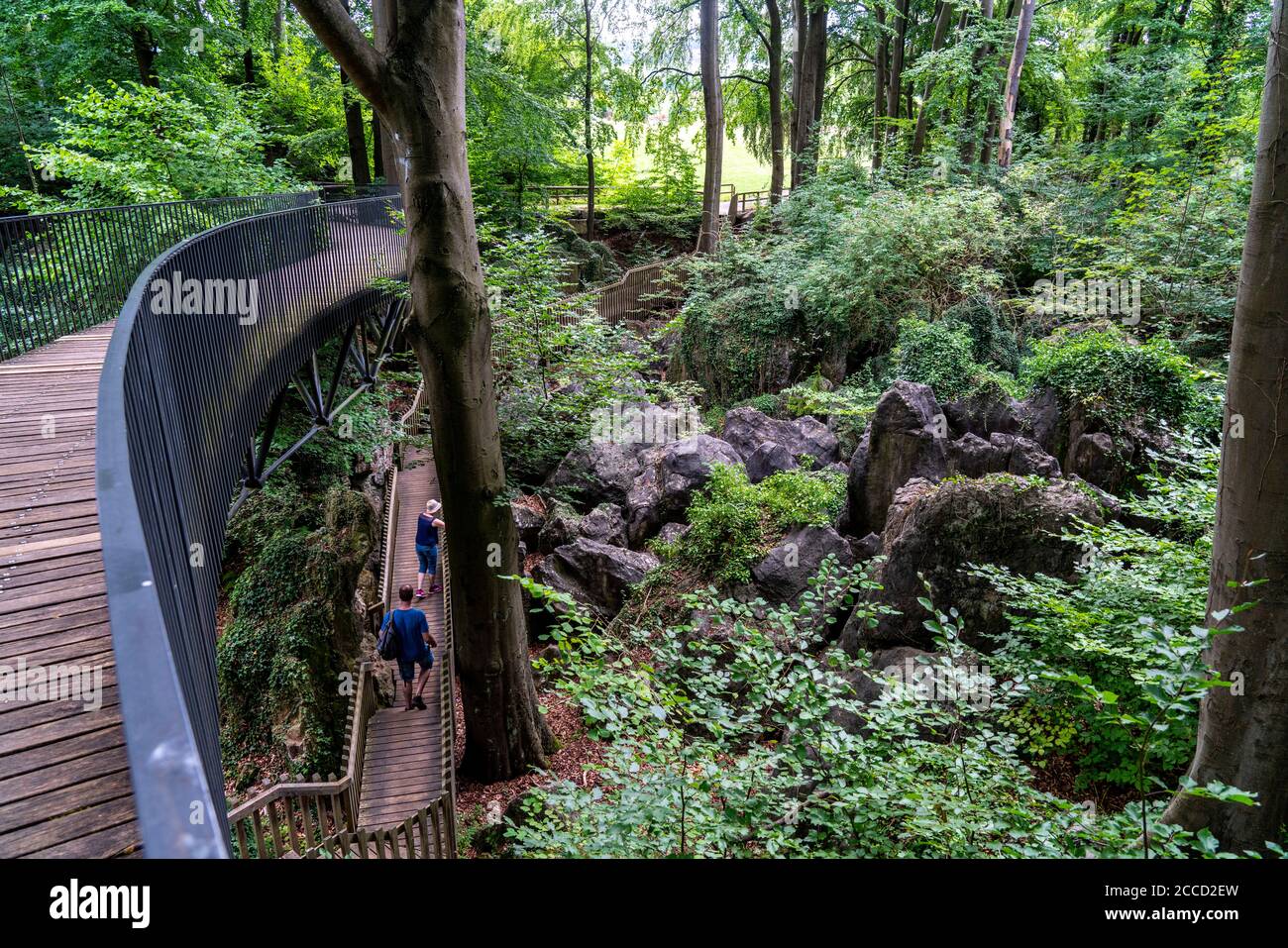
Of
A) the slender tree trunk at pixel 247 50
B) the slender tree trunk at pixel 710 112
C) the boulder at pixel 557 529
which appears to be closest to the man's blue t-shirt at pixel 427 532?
the boulder at pixel 557 529

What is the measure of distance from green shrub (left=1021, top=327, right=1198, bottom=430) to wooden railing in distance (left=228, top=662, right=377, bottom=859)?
36.5 ft

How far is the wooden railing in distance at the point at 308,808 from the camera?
6.08m

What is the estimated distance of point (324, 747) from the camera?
9.32m

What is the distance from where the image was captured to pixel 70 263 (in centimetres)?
795

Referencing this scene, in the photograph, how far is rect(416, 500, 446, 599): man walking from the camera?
Answer: 1240 centimetres

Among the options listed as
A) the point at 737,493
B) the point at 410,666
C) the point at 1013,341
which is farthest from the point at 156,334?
the point at 1013,341

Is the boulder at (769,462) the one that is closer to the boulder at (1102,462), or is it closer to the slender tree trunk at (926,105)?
the boulder at (1102,462)

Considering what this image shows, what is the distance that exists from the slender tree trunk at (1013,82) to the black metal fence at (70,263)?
1870cm

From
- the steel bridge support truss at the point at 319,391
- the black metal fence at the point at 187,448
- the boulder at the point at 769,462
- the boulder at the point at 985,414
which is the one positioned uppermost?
the black metal fence at the point at 187,448

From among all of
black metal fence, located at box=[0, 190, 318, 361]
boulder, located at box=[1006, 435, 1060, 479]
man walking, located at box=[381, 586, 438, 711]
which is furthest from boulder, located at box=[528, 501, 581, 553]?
black metal fence, located at box=[0, 190, 318, 361]

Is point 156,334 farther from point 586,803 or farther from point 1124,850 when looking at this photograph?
point 1124,850

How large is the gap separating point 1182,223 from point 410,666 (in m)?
15.2

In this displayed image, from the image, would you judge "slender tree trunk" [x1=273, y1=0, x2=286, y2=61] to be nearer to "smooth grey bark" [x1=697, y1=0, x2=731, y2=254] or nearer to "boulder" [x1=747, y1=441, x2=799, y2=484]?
"smooth grey bark" [x1=697, y1=0, x2=731, y2=254]
